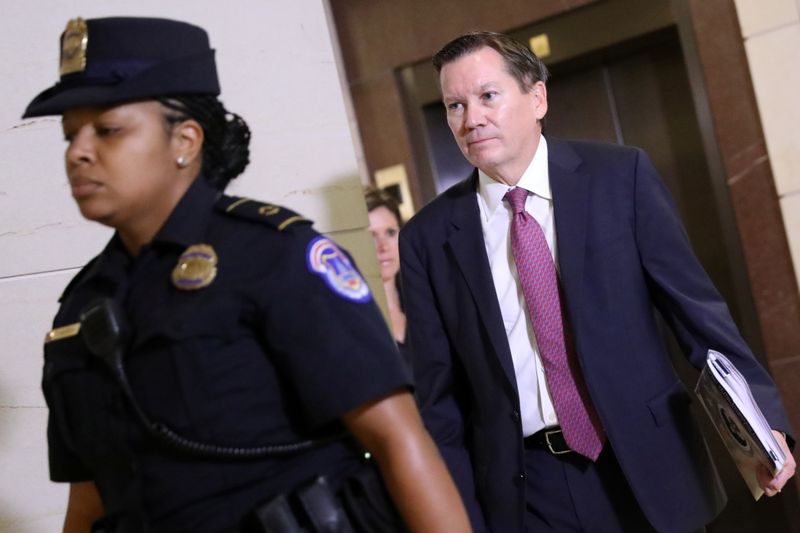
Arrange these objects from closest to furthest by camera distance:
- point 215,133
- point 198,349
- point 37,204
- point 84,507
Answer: point 198,349 < point 215,133 < point 84,507 < point 37,204

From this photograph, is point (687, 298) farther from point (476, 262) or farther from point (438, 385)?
point (438, 385)

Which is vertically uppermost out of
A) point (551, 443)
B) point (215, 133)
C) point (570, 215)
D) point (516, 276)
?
point (215, 133)

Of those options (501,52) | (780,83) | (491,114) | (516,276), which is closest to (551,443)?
(516,276)

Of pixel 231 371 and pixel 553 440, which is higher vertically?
pixel 231 371

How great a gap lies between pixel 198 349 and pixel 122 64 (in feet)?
1.23

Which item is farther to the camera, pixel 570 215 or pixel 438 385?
pixel 438 385

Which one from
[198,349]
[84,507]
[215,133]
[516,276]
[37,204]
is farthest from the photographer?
[516,276]

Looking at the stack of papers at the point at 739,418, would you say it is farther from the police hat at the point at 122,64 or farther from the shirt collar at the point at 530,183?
the police hat at the point at 122,64

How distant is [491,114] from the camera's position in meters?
2.26

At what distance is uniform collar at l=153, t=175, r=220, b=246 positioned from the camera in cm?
132

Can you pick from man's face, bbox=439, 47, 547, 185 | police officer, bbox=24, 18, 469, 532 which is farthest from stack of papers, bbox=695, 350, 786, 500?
police officer, bbox=24, 18, 469, 532

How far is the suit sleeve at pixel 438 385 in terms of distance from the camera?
225 cm

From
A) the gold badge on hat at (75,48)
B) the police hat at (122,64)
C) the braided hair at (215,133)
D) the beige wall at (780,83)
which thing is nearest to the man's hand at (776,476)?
the braided hair at (215,133)

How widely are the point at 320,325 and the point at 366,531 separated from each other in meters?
0.28
